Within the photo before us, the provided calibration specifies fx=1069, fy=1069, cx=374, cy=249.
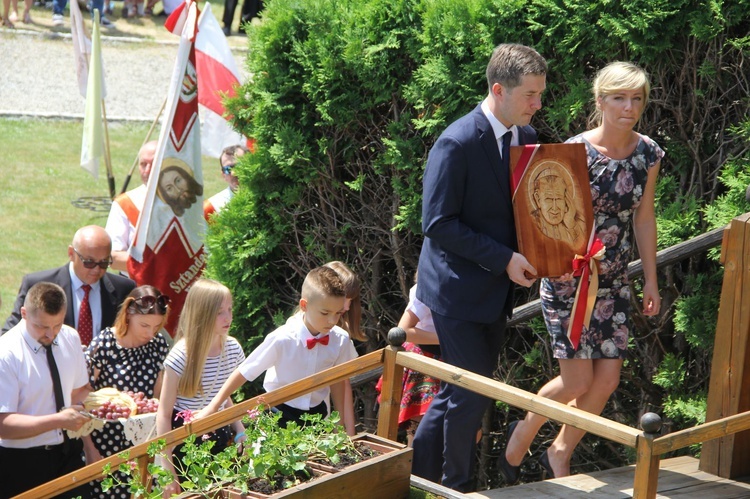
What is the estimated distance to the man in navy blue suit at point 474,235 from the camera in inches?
178

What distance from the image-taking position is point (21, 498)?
4.98m

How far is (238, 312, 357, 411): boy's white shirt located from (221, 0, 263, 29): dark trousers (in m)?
17.1

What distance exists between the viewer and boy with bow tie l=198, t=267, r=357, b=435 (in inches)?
207

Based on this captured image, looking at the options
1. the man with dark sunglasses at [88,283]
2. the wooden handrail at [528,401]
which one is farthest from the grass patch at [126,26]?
the wooden handrail at [528,401]

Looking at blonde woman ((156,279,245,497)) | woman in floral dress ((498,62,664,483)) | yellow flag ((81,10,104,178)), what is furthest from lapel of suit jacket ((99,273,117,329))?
yellow flag ((81,10,104,178))

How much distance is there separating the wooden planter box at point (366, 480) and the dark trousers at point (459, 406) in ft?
1.71

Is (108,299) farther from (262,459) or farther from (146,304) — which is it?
(262,459)

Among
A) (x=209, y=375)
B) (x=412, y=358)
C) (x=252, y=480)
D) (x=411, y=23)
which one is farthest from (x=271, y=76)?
(x=252, y=480)

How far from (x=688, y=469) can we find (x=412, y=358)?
1.43m

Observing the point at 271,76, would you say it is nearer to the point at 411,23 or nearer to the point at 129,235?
the point at 411,23

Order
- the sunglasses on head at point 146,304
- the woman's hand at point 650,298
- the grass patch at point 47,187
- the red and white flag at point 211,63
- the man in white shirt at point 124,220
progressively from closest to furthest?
the woman's hand at point 650,298 < the sunglasses on head at point 146,304 < the man in white shirt at point 124,220 < the red and white flag at point 211,63 < the grass patch at point 47,187

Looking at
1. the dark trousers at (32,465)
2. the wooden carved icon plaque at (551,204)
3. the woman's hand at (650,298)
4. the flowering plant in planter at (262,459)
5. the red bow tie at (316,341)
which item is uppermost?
the wooden carved icon plaque at (551,204)

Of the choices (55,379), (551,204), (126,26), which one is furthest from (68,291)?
(126,26)

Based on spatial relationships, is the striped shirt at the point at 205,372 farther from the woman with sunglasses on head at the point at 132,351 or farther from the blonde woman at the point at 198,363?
the woman with sunglasses on head at the point at 132,351
